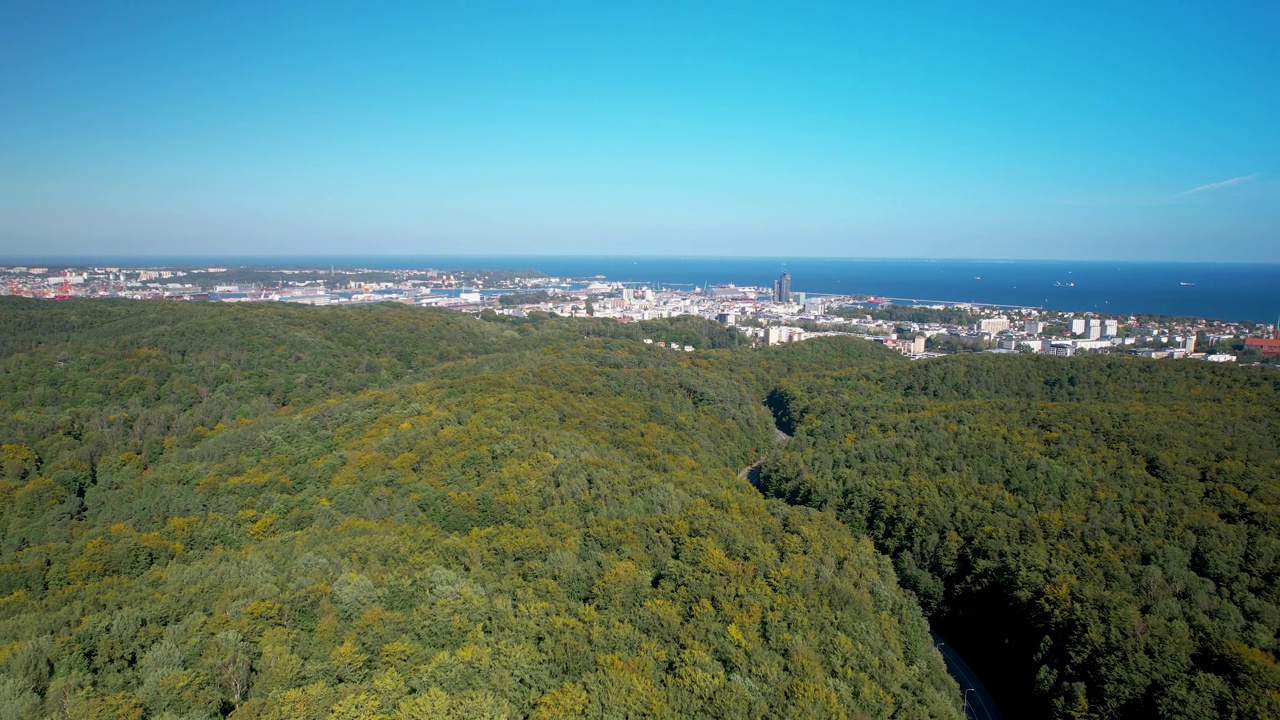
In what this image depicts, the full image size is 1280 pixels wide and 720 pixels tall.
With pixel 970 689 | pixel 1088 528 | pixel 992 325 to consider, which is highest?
pixel 992 325

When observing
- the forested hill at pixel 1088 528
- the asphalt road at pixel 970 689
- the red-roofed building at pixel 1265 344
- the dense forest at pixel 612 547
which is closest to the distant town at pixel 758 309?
the red-roofed building at pixel 1265 344

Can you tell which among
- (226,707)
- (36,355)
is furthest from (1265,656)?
(36,355)

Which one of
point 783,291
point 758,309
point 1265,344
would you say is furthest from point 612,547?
point 783,291

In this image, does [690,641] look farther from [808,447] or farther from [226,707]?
[808,447]

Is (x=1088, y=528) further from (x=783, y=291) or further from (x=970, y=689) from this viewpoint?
(x=783, y=291)

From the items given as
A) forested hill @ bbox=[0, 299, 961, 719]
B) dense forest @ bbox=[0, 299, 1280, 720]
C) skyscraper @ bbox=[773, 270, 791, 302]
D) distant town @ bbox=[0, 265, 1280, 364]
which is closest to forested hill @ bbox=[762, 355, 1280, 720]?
dense forest @ bbox=[0, 299, 1280, 720]

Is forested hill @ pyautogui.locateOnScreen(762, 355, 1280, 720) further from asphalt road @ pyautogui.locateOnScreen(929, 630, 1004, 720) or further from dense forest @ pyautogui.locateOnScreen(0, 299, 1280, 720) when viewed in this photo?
asphalt road @ pyautogui.locateOnScreen(929, 630, 1004, 720)

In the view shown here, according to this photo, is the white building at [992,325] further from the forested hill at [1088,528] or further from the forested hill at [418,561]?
the forested hill at [418,561]
